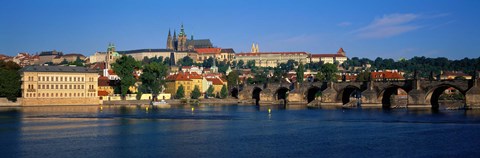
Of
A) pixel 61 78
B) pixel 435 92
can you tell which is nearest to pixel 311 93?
pixel 435 92

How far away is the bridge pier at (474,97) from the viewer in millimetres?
65500

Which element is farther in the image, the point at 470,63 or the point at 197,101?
the point at 470,63

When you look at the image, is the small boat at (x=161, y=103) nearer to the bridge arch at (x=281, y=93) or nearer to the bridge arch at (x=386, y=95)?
the bridge arch at (x=281, y=93)

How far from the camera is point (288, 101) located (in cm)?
9200

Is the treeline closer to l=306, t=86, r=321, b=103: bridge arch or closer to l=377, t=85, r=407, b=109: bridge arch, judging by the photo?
l=306, t=86, r=321, b=103: bridge arch

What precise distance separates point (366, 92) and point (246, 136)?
3558 centimetres

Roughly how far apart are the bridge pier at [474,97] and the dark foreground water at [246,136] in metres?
4.86

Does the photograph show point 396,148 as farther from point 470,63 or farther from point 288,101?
point 470,63

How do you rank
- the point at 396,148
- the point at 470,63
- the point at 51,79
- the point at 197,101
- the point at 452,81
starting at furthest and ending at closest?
the point at 470,63
the point at 197,101
the point at 51,79
the point at 452,81
the point at 396,148

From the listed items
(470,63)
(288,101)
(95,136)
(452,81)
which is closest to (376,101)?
(452,81)

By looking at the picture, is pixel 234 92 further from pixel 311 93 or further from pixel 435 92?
pixel 435 92

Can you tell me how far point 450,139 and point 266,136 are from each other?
35.1 ft

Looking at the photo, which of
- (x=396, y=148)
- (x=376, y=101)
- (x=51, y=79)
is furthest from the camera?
(x=51, y=79)

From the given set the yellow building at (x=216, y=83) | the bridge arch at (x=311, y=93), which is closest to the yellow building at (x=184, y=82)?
the yellow building at (x=216, y=83)
